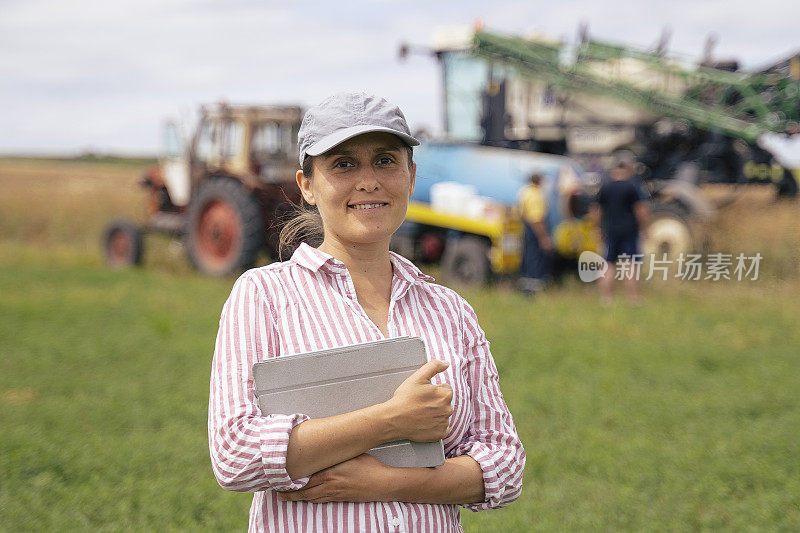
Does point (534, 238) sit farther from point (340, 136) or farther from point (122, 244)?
point (340, 136)

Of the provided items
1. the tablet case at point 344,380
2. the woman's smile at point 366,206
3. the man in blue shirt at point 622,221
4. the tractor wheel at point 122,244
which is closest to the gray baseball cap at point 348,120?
the woman's smile at point 366,206

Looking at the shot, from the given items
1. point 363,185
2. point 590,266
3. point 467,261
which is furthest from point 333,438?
point 590,266

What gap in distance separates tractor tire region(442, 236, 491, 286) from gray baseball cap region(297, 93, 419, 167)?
8.56 m

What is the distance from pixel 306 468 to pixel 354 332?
0.28 m

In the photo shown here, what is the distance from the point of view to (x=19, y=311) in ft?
30.3

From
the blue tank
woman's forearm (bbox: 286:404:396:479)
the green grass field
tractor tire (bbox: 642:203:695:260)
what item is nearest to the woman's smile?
woman's forearm (bbox: 286:404:396:479)

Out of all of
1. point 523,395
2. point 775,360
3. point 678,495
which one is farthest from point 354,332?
point 775,360

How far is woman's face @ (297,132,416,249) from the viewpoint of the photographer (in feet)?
5.33

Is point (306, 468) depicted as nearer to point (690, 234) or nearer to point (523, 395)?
point (523, 395)

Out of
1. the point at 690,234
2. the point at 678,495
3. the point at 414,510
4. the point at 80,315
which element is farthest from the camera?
the point at 690,234

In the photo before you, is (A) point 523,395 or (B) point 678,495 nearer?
(B) point 678,495

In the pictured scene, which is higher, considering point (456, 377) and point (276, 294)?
point (276, 294)

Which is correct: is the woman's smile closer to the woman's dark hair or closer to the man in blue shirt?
the woman's dark hair

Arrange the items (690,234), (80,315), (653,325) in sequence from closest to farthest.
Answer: (653,325) < (80,315) < (690,234)
